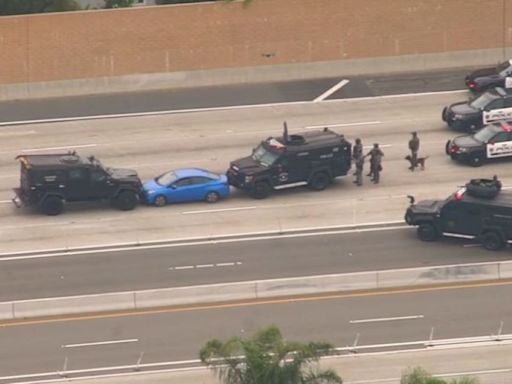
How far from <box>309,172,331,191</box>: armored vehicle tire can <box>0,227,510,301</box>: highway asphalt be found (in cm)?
378

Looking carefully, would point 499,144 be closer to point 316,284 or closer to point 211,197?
point 211,197

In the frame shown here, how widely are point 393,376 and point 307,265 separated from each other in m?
7.72

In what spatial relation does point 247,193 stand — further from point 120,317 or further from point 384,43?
point 384,43

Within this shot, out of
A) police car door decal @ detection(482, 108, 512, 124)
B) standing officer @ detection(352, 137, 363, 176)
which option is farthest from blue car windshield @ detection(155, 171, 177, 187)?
police car door decal @ detection(482, 108, 512, 124)

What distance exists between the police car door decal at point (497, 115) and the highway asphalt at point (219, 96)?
21.8 ft

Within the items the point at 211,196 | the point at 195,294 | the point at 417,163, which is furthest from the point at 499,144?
the point at 195,294

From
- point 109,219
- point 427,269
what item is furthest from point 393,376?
point 109,219

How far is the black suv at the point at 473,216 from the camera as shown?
1656 inches

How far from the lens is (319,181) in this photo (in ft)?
157

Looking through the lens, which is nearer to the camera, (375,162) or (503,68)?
(375,162)

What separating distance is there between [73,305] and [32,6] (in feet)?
92.0

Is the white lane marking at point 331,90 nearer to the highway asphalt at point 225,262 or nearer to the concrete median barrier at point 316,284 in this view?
the highway asphalt at point 225,262

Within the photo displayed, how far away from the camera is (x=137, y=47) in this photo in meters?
60.1

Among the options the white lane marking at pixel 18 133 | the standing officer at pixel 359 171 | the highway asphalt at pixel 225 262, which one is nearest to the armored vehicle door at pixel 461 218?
the highway asphalt at pixel 225 262
